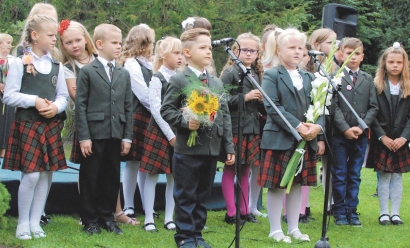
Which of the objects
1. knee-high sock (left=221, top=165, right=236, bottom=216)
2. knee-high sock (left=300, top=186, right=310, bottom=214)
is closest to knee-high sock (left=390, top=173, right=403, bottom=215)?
knee-high sock (left=300, top=186, right=310, bottom=214)

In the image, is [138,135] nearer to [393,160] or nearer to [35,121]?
[35,121]

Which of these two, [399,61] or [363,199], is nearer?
[399,61]

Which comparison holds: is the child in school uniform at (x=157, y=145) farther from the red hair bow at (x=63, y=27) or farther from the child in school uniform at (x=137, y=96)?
the red hair bow at (x=63, y=27)

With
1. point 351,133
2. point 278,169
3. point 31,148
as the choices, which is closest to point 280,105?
point 278,169

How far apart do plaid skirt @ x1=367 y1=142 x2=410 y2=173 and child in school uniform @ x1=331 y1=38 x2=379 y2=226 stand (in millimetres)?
177

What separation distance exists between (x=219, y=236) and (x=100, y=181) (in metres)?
1.13

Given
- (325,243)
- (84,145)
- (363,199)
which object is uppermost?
(84,145)

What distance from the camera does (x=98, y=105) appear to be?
523cm

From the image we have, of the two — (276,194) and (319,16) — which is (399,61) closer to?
(276,194)

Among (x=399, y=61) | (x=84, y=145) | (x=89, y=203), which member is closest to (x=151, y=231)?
(x=89, y=203)

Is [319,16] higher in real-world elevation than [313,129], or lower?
higher

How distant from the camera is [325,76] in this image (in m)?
5.20

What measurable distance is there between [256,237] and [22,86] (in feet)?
7.66

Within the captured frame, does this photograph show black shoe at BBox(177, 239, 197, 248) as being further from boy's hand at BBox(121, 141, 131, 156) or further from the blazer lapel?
the blazer lapel
